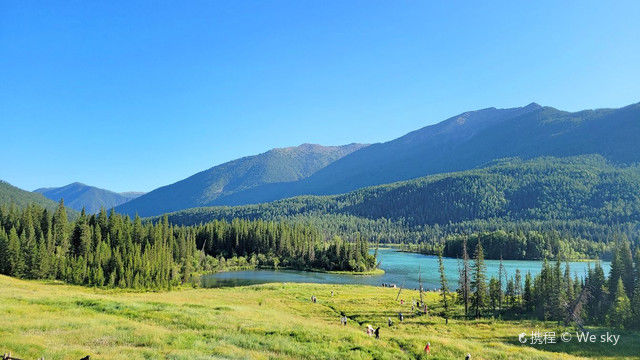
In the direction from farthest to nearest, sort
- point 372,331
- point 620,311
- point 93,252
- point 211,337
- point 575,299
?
point 93,252
point 575,299
point 620,311
point 372,331
point 211,337

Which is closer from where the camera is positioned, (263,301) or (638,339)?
(638,339)

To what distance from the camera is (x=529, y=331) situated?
223 feet

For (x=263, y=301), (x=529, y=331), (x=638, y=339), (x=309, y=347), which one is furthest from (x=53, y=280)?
(x=638, y=339)

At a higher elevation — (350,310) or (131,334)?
(131,334)

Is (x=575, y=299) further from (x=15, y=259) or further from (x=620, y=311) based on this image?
(x=15, y=259)

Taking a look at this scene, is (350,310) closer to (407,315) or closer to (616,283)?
(407,315)

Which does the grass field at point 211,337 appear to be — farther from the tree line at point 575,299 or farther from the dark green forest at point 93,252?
the dark green forest at point 93,252

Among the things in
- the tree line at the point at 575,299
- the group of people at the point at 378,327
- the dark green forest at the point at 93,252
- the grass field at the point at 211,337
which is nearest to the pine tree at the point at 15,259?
the dark green forest at the point at 93,252

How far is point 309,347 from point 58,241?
4881 inches

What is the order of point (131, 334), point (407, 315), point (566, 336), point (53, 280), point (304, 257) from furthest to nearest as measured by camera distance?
1. point (304, 257)
2. point (53, 280)
3. point (407, 315)
4. point (566, 336)
5. point (131, 334)

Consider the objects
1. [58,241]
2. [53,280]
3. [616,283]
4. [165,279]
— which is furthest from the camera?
[58,241]

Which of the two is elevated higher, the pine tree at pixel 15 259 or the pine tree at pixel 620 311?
the pine tree at pixel 15 259

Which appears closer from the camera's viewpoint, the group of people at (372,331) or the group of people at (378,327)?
the group of people at (378,327)

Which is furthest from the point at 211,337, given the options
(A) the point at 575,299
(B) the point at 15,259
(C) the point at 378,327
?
(B) the point at 15,259
